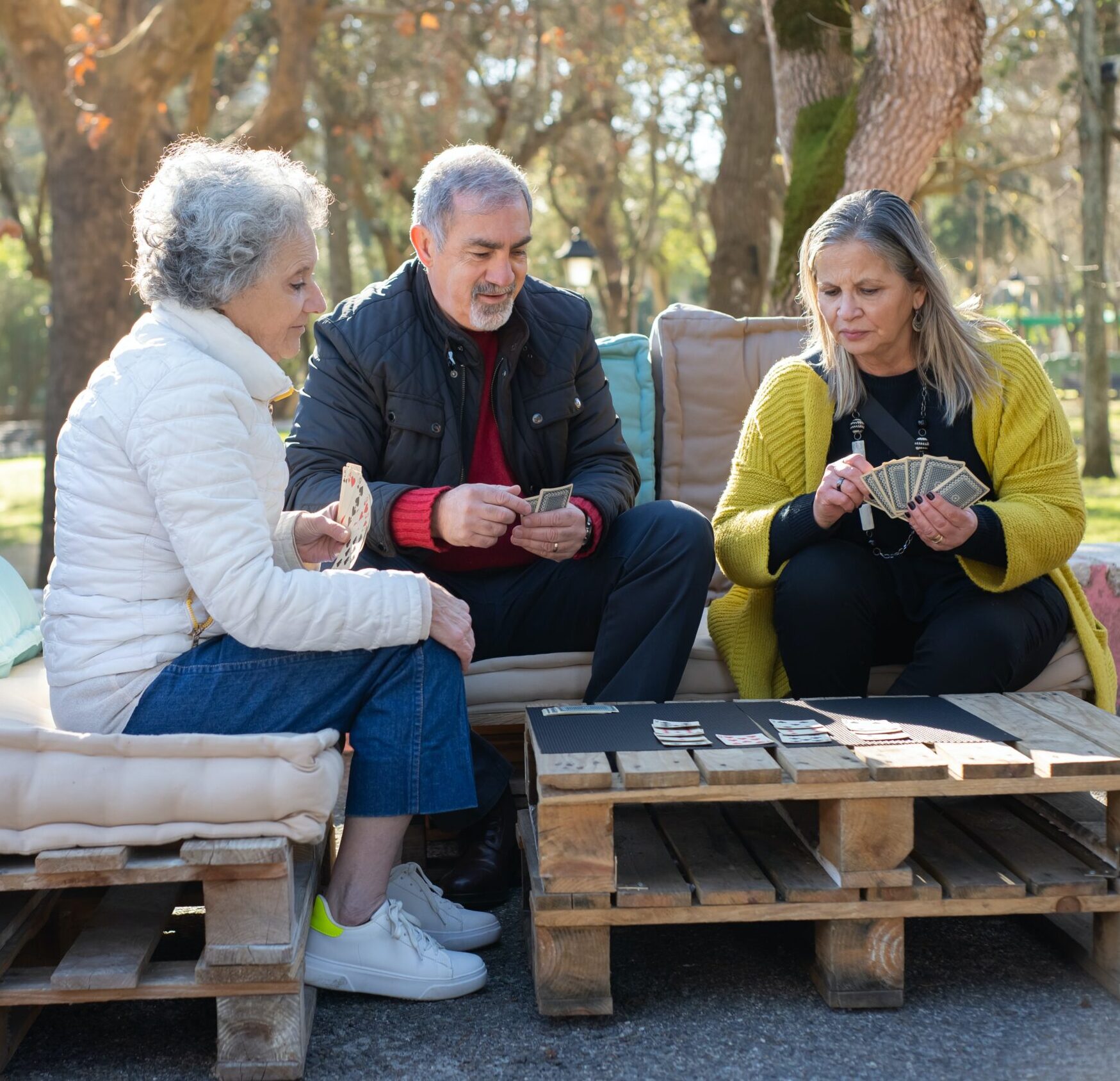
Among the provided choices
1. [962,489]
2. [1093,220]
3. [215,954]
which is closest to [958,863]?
[962,489]

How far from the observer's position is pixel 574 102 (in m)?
18.1

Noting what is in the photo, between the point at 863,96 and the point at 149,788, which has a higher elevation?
the point at 863,96

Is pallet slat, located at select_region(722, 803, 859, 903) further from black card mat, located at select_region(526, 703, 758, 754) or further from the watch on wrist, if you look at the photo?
the watch on wrist

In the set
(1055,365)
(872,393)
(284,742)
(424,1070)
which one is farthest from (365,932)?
(1055,365)

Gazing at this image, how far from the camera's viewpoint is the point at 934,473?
10.7 ft

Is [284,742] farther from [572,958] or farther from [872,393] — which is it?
[872,393]

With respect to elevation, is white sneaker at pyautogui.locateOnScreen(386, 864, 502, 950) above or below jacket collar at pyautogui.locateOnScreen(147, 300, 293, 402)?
below

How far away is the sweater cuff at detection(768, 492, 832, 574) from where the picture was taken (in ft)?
11.2

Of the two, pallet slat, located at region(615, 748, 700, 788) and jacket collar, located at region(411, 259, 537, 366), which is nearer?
pallet slat, located at region(615, 748, 700, 788)

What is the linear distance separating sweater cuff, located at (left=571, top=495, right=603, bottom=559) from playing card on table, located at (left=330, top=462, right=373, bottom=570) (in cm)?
65

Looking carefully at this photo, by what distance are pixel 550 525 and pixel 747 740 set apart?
889 millimetres

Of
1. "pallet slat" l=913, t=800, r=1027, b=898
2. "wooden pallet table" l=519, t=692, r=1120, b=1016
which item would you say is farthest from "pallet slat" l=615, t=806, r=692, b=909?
"pallet slat" l=913, t=800, r=1027, b=898

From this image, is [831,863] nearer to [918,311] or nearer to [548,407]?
[548,407]

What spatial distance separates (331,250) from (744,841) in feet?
54.4
